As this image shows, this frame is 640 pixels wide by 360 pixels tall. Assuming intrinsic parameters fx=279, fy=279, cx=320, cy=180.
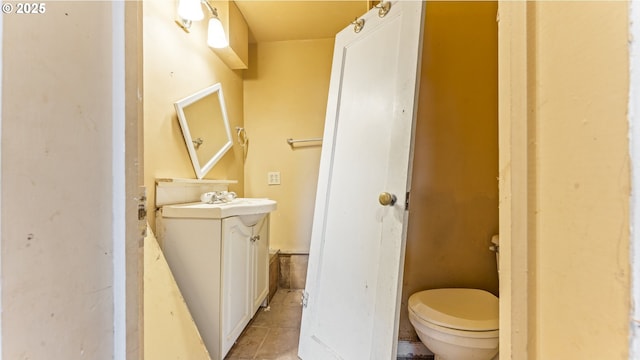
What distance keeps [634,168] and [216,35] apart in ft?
6.57

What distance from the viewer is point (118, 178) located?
467mm

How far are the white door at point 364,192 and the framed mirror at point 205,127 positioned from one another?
83 centimetres

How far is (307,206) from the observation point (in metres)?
2.54

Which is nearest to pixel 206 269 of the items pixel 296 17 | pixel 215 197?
pixel 215 197

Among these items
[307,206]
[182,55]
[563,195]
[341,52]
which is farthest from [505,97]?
[307,206]

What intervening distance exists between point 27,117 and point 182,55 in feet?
4.69

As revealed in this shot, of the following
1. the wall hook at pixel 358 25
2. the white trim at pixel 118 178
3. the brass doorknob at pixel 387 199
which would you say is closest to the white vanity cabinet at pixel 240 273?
the brass doorknob at pixel 387 199

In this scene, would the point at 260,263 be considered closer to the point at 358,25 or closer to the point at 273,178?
the point at 273,178

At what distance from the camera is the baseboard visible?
142 cm

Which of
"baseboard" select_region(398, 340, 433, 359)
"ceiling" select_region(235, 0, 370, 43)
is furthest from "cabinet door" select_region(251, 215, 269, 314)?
"ceiling" select_region(235, 0, 370, 43)

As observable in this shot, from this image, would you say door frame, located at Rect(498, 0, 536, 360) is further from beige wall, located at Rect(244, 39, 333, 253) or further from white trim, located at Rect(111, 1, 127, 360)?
beige wall, located at Rect(244, 39, 333, 253)

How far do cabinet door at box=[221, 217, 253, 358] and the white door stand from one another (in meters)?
0.37

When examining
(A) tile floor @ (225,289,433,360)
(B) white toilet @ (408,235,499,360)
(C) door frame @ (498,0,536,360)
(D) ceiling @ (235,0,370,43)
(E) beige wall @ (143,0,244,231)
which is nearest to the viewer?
(C) door frame @ (498,0,536,360)

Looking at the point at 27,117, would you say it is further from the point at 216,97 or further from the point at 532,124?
the point at 216,97
